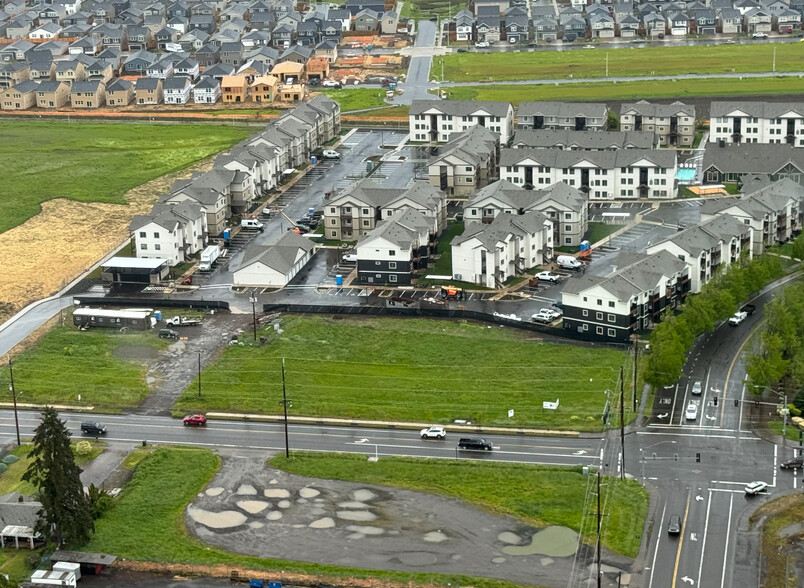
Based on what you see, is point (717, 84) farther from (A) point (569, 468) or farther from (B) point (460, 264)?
(A) point (569, 468)

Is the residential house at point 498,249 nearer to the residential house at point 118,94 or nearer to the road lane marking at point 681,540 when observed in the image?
the road lane marking at point 681,540

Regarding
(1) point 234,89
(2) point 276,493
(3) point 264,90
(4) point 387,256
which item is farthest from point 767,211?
(1) point 234,89

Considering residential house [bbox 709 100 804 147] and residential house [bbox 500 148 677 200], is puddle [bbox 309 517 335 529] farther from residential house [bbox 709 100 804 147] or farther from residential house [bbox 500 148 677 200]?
residential house [bbox 709 100 804 147]

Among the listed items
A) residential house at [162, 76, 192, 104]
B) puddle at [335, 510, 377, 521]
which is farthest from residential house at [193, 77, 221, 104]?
puddle at [335, 510, 377, 521]

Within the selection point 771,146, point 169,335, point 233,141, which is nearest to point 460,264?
point 169,335

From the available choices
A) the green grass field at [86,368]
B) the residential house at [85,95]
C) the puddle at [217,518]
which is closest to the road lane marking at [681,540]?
the puddle at [217,518]

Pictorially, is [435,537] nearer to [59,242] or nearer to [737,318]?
[737,318]
